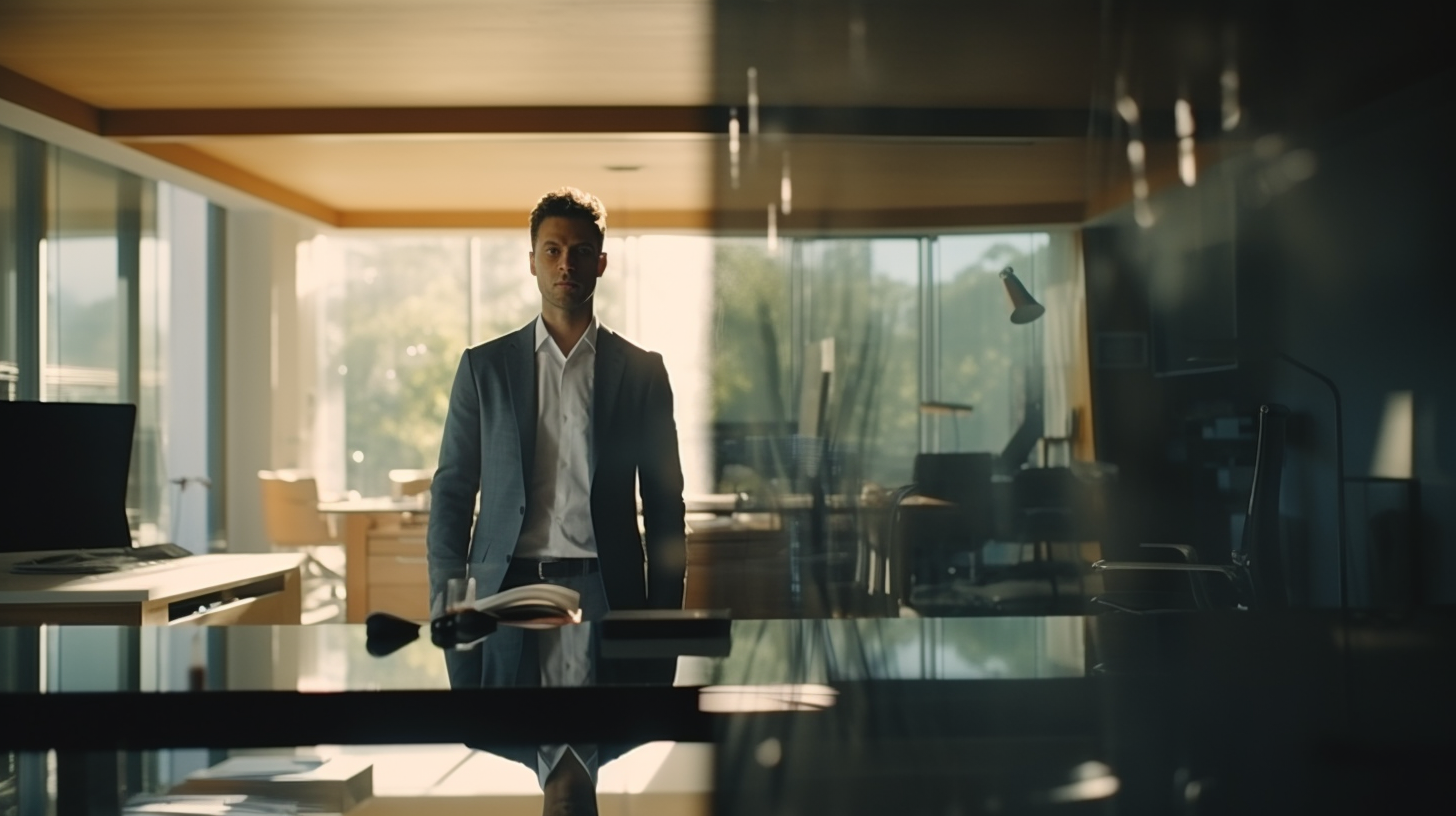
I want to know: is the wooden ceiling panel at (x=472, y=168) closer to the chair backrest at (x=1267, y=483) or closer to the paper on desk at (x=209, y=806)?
the chair backrest at (x=1267, y=483)

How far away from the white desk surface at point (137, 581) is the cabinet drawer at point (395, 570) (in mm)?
3511

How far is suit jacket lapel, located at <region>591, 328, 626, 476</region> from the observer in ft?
7.29

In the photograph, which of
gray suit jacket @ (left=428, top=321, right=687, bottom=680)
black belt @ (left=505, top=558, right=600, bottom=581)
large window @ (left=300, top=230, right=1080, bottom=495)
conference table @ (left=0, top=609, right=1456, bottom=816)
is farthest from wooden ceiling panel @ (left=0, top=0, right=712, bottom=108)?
conference table @ (left=0, top=609, right=1456, bottom=816)

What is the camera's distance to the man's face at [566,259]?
2174 millimetres

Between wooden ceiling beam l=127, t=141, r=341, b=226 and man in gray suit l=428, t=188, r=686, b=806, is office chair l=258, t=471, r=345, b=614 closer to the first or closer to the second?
wooden ceiling beam l=127, t=141, r=341, b=226

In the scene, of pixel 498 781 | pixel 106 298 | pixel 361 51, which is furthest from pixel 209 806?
pixel 106 298

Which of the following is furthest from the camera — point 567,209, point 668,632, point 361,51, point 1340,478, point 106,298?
point 106,298

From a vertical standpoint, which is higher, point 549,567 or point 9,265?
point 9,265

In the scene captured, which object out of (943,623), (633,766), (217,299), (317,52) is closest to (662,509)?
(943,623)

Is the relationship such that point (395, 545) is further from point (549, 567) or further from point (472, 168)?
point (549, 567)

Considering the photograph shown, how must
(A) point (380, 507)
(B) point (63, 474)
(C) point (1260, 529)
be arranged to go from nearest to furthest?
(B) point (63, 474), (C) point (1260, 529), (A) point (380, 507)

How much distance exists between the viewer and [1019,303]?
620 centimetres

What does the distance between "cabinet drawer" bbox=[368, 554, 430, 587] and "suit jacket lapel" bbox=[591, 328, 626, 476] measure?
15.5 ft

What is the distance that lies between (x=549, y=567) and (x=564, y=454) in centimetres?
20
